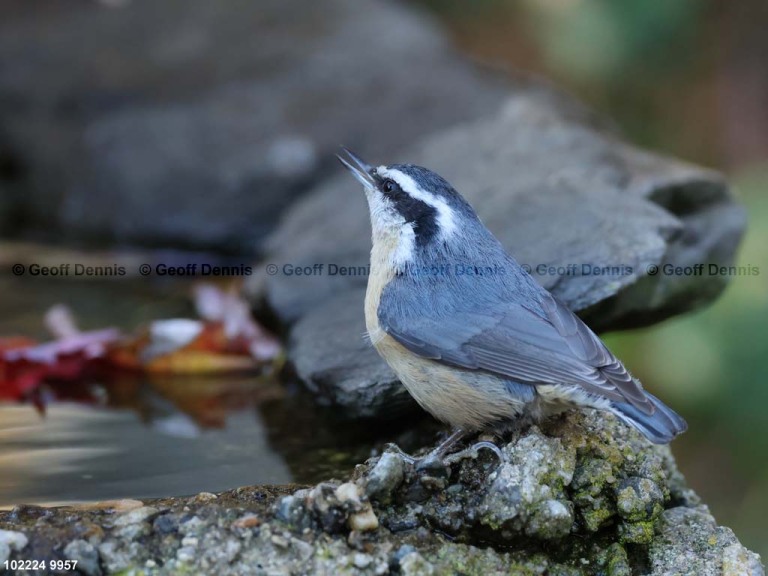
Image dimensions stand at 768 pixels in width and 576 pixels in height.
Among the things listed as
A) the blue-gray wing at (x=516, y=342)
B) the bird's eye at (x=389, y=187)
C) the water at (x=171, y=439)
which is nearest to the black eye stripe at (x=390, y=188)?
the bird's eye at (x=389, y=187)

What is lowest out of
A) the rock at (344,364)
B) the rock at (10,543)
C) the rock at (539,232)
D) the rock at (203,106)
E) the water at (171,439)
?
the rock at (10,543)

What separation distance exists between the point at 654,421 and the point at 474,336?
1.82 feet

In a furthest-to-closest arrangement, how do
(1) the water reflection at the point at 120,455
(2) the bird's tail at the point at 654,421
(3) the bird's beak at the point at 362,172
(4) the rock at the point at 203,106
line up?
(4) the rock at the point at 203,106, (3) the bird's beak at the point at 362,172, (1) the water reflection at the point at 120,455, (2) the bird's tail at the point at 654,421

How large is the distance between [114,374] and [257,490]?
1574 mm

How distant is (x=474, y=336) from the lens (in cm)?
280

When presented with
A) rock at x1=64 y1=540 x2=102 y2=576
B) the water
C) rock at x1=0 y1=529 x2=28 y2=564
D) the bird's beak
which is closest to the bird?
the bird's beak

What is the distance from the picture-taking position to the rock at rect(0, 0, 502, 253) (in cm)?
Result: 531

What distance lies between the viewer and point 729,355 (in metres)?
5.24

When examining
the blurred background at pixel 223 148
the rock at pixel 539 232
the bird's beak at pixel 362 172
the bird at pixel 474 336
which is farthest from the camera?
the blurred background at pixel 223 148

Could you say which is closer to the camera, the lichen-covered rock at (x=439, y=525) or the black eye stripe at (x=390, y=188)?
the lichen-covered rock at (x=439, y=525)

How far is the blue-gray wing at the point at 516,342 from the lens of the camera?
2650mm

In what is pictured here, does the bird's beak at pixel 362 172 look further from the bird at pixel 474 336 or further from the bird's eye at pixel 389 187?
the bird at pixel 474 336

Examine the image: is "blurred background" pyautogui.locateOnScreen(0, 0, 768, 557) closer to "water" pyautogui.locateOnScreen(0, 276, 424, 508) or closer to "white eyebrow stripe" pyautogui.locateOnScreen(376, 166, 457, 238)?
"water" pyautogui.locateOnScreen(0, 276, 424, 508)

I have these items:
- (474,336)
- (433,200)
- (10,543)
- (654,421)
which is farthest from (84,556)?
(433,200)
